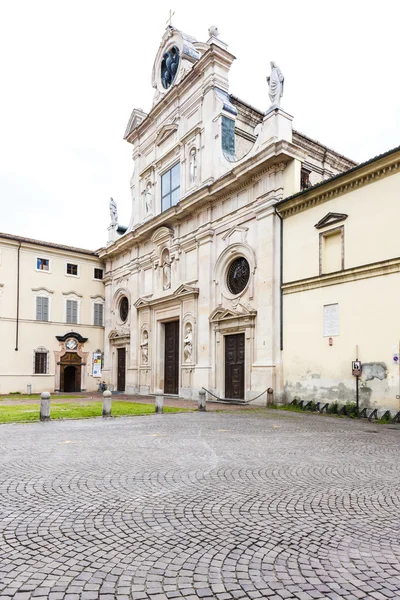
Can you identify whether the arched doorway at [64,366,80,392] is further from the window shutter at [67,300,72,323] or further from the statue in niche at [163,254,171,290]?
the statue in niche at [163,254,171,290]

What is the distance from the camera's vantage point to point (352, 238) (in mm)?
16750

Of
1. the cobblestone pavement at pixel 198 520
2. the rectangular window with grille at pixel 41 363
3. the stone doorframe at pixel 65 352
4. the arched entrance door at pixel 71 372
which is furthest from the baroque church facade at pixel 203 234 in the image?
the cobblestone pavement at pixel 198 520

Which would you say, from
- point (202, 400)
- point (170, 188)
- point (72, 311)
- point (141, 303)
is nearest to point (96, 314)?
point (72, 311)

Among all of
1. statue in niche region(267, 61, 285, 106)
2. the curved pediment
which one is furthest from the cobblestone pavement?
the curved pediment

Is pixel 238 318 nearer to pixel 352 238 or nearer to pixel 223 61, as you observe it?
pixel 352 238

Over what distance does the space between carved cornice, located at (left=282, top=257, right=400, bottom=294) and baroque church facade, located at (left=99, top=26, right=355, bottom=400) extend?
109cm

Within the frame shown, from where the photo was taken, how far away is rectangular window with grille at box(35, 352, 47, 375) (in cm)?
3216

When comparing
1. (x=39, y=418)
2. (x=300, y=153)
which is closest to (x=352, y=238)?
(x=300, y=153)

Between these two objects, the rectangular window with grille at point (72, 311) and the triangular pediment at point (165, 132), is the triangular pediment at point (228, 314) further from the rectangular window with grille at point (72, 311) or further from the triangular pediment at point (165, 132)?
the rectangular window with grille at point (72, 311)

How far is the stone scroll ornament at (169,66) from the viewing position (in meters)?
29.1

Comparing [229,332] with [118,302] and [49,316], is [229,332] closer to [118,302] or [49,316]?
[118,302]

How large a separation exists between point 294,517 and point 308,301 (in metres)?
13.9

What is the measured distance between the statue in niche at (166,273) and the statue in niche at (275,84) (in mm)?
11151

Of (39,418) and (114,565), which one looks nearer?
(114,565)
